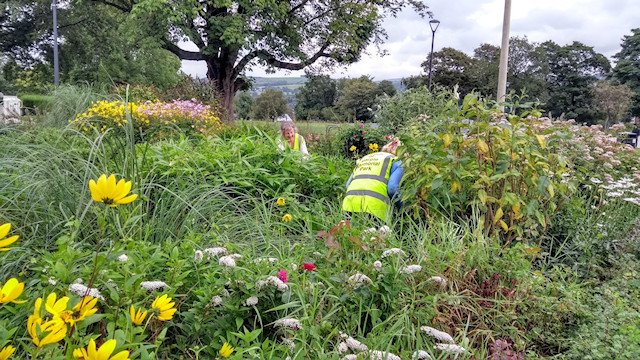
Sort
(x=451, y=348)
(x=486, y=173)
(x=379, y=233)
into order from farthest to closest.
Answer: (x=486, y=173)
(x=379, y=233)
(x=451, y=348)

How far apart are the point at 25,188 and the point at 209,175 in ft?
4.74

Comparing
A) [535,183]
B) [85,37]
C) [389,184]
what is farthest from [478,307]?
[85,37]

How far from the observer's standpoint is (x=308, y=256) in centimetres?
264

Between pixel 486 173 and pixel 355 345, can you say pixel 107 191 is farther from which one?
pixel 486 173

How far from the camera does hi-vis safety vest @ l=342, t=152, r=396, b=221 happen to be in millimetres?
3679

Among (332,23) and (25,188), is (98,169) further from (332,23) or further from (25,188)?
(332,23)

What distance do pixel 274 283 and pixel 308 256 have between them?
83cm

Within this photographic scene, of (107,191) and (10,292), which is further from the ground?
(107,191)

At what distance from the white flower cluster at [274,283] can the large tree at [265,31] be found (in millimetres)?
15427

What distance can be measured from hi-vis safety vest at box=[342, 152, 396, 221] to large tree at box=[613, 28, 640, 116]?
2030 inches

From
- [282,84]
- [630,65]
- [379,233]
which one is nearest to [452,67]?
[630,65]

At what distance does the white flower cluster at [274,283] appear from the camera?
5.94 ft

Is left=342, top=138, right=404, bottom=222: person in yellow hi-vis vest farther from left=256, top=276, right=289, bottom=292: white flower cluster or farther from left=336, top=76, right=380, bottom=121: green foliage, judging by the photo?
left=336, top=76, right=380, bottom=121: green foliage

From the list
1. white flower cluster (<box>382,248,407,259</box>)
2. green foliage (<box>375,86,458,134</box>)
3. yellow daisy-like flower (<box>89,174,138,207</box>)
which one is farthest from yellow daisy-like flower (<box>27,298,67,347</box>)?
green foliage (<box>375,86,458,134</box>)
